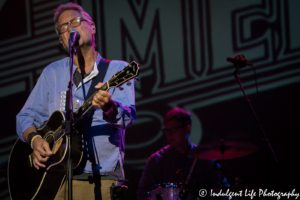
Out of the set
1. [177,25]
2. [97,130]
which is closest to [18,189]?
[97,130]

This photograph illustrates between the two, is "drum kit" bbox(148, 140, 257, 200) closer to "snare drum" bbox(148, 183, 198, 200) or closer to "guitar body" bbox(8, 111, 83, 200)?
"snare drum" bbox(148, 183, 198, 200)

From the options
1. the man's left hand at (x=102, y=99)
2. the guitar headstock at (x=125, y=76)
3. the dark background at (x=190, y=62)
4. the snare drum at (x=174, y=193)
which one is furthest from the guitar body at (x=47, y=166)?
the dark background at (x=190, y=62)

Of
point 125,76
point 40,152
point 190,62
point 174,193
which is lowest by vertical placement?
point 174,193

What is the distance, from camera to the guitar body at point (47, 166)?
2.09 metres

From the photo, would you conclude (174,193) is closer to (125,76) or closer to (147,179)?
(147,179)

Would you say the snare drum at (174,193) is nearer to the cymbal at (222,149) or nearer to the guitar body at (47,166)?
the cymbal at (222,149)

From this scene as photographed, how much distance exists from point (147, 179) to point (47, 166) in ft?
6.66

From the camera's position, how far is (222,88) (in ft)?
14.3

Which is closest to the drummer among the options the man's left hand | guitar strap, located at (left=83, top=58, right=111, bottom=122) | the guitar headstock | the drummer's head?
the drummer's head

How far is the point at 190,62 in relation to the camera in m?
4.42

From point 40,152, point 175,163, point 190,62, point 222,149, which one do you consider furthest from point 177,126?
point 40,152

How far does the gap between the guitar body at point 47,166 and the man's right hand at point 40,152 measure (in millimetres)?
40

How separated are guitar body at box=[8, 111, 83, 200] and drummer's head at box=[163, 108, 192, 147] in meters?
1.98

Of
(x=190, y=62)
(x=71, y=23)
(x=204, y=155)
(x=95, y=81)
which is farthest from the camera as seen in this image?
(x=190, y=62)
